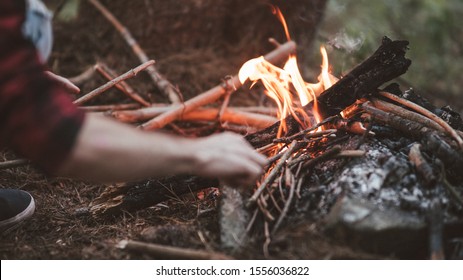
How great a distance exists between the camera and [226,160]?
1.82 metres

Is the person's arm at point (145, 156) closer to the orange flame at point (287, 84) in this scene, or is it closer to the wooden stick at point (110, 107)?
the orange flame at point (287, 84)

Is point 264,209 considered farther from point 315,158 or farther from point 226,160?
point 226,160

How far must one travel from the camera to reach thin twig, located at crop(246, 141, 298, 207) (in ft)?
8.10

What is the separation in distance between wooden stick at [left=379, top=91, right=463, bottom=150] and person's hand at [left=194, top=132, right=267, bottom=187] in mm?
1325

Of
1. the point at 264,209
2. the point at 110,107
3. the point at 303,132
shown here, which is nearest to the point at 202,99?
the point at 110,107

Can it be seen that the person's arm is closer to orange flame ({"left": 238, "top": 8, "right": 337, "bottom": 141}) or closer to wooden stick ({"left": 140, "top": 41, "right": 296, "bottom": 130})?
orange flame ({"left": 238, "top": 8, "right": 337, "bottom": 141})

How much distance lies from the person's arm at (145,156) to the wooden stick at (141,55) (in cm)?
243

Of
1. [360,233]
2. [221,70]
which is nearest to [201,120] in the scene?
[221,70]

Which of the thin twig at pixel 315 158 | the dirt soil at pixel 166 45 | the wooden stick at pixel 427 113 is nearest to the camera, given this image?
the wooden stick at pixel 427 113

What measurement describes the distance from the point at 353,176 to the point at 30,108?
5.63 feet

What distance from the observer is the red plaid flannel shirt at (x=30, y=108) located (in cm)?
158

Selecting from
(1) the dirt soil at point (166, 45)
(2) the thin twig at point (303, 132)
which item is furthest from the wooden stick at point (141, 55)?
(2) the thin twig at point (303, 132)
